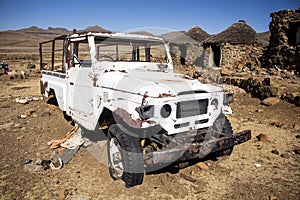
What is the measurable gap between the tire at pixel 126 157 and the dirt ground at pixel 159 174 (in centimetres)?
17

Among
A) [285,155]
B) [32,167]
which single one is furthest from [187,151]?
[32,167]

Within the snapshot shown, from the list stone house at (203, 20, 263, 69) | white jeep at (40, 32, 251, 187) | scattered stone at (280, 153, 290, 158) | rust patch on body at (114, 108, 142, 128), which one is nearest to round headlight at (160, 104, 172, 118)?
white jeep at (40, 32, 251, 187)

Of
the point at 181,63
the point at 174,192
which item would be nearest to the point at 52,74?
the point at 174,192

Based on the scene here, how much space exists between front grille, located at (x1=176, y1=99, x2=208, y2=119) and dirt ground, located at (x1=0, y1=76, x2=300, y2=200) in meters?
0.97

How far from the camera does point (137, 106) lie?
122 inches

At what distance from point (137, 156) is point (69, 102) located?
2.37 m

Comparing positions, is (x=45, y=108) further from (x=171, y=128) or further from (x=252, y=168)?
(x=252, y=168)

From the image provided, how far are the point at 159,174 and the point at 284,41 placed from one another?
1332cm

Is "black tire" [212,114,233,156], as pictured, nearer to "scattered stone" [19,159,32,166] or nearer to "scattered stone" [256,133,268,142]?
"scattered stone" [256,133,268,142]

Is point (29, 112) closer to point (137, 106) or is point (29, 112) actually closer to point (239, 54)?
point (137, 106)

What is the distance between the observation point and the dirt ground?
330 centimetres

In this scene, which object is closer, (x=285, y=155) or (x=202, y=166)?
(x=202, y=166)

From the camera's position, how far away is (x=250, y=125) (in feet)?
19.7

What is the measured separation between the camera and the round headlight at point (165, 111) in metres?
3.21
